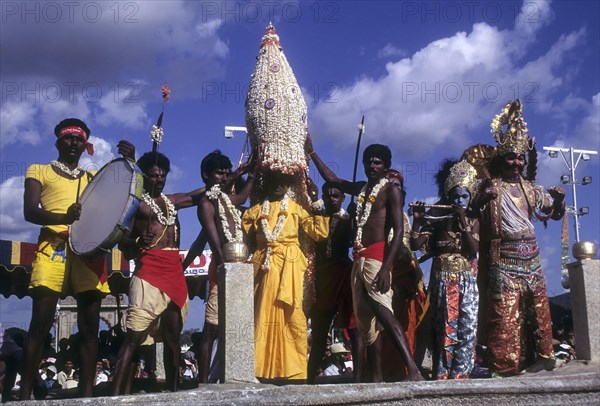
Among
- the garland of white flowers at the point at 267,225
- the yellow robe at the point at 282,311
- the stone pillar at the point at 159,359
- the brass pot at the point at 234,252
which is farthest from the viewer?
the stone pillar at the point at 159,359

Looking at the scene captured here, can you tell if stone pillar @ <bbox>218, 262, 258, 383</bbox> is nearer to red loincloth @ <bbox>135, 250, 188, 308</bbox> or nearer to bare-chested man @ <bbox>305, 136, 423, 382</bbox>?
red loincloth @ <bbox>135, 250, 188, 308</bbox>

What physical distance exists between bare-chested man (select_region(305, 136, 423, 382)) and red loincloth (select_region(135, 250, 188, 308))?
60.4 inches

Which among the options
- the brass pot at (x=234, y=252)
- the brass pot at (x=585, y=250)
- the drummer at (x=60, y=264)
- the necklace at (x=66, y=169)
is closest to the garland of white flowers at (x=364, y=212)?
the brass pot at (x=234, y=252)

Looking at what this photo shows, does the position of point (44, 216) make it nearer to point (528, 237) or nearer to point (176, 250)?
point (176, 250)

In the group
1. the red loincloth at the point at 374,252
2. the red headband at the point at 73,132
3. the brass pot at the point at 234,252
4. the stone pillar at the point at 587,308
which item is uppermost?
the red headband at the point at 73,132

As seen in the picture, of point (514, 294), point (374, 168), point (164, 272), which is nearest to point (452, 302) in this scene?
point (514, 294)

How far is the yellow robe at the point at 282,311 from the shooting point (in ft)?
22.6

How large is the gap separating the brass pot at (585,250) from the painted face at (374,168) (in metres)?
1.85

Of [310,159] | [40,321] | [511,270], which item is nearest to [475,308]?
[511,270]

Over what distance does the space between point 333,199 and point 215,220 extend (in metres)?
1.25

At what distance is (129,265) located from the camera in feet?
43.9

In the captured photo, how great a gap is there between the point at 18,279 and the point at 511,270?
9.57 meters

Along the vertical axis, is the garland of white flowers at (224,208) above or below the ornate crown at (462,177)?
below

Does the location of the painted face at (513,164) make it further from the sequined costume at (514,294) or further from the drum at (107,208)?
the drum at (107,208)
